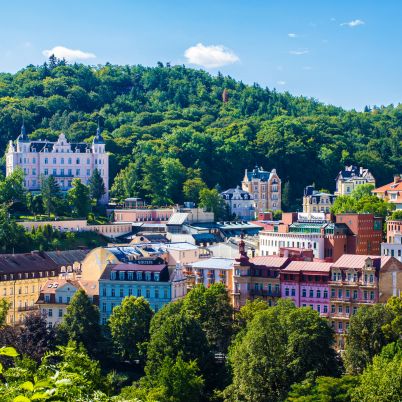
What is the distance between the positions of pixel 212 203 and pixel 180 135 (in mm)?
31508

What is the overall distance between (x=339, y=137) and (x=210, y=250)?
277 feet

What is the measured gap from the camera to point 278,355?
6178cm

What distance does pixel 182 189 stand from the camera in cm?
14112

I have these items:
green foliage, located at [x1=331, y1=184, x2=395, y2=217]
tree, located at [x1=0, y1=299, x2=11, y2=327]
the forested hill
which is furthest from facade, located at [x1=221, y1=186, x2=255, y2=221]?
tree, located at [x1=0, y1=299, x2=11, y2=327]

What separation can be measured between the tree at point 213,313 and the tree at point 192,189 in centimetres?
6380

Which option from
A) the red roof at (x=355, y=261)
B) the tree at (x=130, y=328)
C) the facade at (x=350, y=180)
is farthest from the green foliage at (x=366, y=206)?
the tree at (x=130, y=328)

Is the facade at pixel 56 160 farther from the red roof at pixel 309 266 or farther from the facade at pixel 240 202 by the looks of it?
the red roof at pixel 309 266

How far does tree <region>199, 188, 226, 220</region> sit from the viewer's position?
131125mm

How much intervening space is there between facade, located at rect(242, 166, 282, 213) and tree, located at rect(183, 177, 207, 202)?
12.6 m

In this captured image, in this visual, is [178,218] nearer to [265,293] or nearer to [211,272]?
[211,272]

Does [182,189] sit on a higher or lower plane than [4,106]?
lower

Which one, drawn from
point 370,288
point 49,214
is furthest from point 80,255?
point 370,288

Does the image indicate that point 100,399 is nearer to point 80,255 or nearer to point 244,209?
point 80,255

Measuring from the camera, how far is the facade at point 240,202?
142 m
